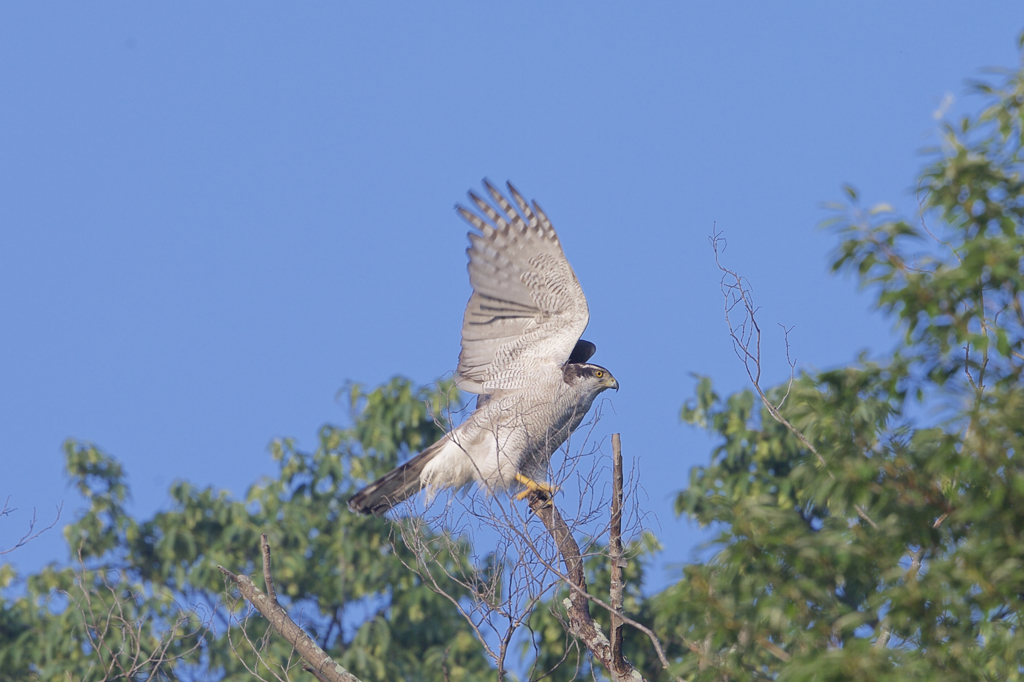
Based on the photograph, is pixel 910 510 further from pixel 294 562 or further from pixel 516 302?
pixel 294 562

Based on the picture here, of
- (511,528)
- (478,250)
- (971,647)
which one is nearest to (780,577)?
(971,647)

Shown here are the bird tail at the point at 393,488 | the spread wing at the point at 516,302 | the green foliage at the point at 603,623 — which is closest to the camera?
the spread wing at the point at 516,302

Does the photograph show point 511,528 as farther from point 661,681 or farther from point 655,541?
point 655,541

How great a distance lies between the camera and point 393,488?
21.3ft

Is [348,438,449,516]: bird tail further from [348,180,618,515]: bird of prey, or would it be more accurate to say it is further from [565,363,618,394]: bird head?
[565,363,618,394]: bird head

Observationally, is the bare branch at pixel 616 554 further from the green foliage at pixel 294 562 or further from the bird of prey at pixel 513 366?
the green foliage at pixel 294 562

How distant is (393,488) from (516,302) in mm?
1324

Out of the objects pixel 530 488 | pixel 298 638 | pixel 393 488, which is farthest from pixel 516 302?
Answer: pixel 298 638

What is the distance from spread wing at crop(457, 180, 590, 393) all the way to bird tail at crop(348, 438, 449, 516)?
0.52m

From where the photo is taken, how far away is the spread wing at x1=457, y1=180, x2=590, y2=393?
6148 millimetres

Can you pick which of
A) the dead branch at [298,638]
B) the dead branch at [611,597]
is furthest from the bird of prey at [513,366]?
the dead branch at [298,638]

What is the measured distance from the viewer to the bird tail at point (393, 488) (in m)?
6.40

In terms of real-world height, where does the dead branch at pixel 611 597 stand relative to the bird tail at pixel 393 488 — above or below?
below

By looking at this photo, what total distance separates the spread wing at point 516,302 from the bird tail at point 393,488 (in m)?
0.52
